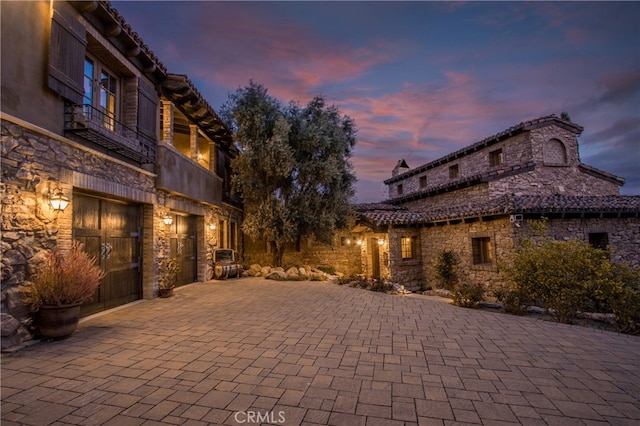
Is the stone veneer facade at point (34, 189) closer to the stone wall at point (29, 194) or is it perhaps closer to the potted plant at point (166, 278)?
the stone wall at point (29, 194)

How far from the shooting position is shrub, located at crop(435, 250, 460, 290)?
12.3 m

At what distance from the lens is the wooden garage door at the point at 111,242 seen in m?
5.98

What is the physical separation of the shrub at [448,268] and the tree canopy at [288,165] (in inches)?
187

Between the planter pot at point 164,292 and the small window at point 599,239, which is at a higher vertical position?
the small window at point 599,239

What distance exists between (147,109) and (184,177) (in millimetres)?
2340

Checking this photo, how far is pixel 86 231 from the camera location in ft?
19.6

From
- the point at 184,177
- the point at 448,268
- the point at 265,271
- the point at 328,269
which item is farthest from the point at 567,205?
the point at 184,177

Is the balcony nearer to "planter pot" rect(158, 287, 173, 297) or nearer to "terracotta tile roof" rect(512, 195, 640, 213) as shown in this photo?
"planter pot" rect(158, 287, 173, 297)

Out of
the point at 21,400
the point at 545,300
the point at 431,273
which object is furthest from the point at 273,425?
A: the point at 431,273

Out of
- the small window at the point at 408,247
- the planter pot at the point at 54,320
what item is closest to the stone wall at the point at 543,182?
the small window at the point at 408,247

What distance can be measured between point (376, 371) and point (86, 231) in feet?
20.8

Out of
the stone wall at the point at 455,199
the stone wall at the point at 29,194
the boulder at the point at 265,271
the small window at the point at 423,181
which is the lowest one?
the boulder at the point at 265,271

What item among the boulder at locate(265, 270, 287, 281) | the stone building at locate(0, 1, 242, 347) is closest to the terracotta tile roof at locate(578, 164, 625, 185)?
the boulder at locate(265, 270, 287, 281)

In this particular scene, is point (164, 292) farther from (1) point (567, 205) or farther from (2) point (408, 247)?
(1) point (567, 205)
